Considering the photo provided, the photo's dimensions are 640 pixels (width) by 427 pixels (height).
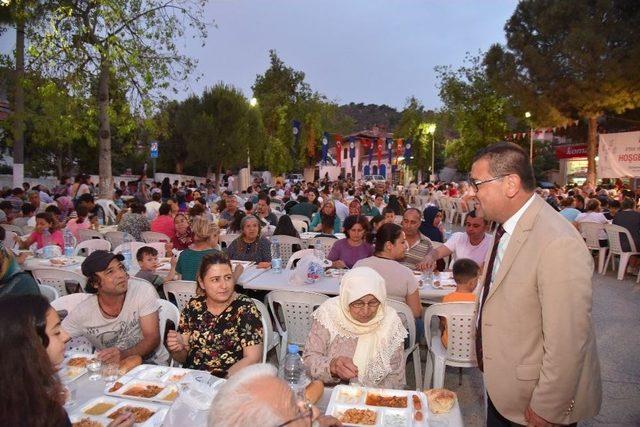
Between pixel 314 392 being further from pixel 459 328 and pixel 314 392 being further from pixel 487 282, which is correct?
pixel 459 328

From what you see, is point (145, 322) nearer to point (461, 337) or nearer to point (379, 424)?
point (379, 424)

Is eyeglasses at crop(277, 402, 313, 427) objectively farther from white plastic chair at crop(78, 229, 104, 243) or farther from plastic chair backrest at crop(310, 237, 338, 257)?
white plastic chair at crop(78, 229, 104, 243)

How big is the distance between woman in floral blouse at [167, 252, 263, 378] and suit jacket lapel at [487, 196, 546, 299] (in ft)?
5.60

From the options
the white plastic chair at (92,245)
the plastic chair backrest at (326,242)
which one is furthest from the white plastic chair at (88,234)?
the plastic chair backrest at (326,242)

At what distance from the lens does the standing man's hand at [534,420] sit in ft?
6.84

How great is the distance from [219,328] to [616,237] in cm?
838

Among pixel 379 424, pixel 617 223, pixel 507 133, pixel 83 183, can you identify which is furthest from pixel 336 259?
pixel 507 133

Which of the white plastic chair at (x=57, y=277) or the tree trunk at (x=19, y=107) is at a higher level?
the tree trunk at (x=19, y=107)

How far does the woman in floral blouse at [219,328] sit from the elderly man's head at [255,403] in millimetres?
1722

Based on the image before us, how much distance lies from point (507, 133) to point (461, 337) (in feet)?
93.9

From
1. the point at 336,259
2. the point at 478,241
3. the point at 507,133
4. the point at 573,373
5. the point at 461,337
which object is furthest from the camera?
the point at 507,133

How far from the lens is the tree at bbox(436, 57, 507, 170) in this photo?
29234 mm

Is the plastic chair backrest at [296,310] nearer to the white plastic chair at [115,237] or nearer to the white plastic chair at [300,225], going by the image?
the white plastic chair at [115,237]

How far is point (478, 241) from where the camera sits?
5.74m
